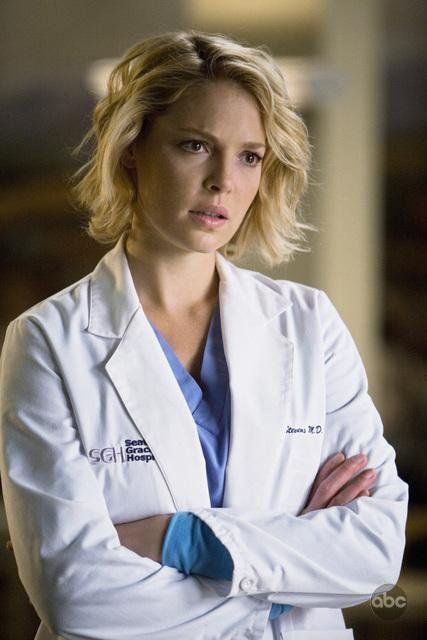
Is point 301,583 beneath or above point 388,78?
beneath

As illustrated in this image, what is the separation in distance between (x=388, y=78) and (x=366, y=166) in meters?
0.31

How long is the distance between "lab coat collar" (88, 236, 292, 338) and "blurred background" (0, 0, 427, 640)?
1.11 m

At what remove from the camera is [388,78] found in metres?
2.93

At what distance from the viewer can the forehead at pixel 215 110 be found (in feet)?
4.08

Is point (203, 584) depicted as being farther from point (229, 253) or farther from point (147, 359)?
point (229, 253)

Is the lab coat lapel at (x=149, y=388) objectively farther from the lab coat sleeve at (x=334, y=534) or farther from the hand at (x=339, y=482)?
the hand at (x=339, y=482)

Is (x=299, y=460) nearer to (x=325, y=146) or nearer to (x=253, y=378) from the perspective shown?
(x=253, y=378)

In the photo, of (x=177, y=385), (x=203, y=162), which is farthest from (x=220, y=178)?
(x=177, y=385)

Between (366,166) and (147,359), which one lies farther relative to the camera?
(366,166)

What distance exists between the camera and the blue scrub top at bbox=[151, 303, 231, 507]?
1.25 meters

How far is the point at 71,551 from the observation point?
1146 millimetres

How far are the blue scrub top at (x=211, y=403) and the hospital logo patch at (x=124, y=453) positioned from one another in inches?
3.4

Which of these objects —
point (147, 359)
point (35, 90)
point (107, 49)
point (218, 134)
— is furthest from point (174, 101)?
point (35, 90)

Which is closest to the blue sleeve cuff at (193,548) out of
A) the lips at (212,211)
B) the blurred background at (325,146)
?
the lips at (212,211)
